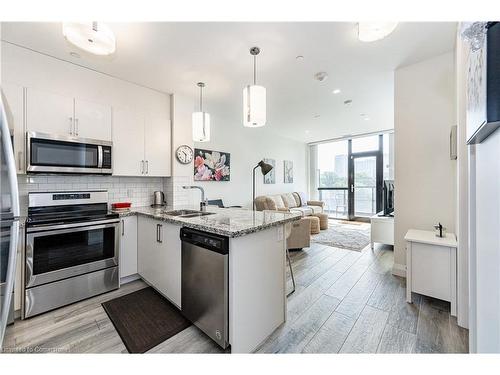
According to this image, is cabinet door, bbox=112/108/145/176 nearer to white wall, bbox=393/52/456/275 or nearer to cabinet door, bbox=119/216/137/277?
cabinet door, bbox=119/216/137/277

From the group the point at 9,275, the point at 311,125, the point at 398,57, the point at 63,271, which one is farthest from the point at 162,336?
the point at 311,125

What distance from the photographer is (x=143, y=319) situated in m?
1.85

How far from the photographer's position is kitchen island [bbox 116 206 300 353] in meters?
1.37

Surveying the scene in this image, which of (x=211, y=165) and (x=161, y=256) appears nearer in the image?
(x=161, y=256)

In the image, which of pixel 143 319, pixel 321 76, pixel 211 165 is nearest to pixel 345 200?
pixel 211 165

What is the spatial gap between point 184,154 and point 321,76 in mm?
2332

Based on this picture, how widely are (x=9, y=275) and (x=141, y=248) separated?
1.46 m

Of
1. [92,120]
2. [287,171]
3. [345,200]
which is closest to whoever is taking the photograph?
[92,120]

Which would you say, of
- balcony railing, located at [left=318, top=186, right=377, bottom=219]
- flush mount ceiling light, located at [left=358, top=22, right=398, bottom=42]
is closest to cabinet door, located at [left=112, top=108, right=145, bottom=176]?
flush mount ceiling light, located at [left=358, top=22, right=398, bottom=42]

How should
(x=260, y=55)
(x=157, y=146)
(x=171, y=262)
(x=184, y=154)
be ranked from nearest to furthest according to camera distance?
1. (x=171, y=262)
2. (x=260, y=55)
3. (x=157, y=146)
4. (x=184, y=154)

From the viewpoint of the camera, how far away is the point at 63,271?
6.61ft

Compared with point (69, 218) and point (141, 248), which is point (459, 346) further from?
point (69, 218)

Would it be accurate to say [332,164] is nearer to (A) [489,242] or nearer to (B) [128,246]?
(B) [128,246]

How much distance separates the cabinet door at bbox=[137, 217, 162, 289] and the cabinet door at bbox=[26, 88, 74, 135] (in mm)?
1286
